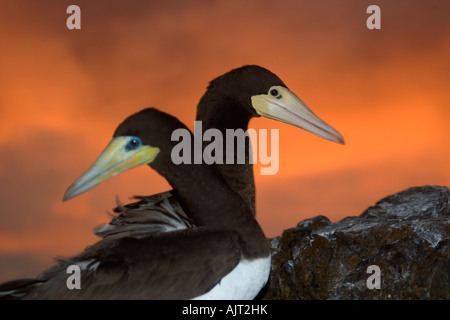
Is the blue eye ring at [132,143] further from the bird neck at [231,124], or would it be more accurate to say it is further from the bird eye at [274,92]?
the bird eye at [274,92]

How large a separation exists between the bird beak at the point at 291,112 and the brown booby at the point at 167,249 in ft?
4.14

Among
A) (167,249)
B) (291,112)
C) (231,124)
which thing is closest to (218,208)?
(167,249)

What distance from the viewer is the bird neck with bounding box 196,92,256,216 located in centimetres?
578

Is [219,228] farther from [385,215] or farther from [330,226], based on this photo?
[385,215]

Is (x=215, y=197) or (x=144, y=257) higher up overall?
(x=215, y=197)

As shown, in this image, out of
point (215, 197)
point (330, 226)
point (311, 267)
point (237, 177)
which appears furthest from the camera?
point (330, 226)

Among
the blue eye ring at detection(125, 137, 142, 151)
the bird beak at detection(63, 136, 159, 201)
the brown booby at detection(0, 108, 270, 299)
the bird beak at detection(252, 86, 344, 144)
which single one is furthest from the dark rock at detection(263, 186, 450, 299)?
the blue eye ring at detection(125, 137, 142, 151)

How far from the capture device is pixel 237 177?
579cm

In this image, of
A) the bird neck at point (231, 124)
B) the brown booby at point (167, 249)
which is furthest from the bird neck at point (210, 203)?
the bird neck at point (231, 124)

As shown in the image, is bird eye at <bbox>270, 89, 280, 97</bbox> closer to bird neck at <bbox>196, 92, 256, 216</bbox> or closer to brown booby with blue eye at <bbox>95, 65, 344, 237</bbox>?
brown booby with blue eye at <bbox>95, 65, 344, 237</bbox>
